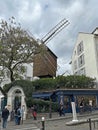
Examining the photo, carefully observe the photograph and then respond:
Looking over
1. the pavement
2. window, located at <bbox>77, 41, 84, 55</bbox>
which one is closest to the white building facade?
window, located at <bbox>77, 41, 84, 55</bbox>

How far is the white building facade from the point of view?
145 feet

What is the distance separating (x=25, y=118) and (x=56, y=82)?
41.3ft

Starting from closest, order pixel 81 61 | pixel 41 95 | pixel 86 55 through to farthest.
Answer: pixel 41 95 → pixel 86 55 → pixel 81 61

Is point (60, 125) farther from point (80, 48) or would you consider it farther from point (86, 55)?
point (80, 48)

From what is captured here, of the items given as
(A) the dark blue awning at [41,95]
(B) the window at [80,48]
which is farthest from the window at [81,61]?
(A) the dark blue awning at [41,95]

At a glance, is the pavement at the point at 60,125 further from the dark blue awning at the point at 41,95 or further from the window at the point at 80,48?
the window at the point at 80,48

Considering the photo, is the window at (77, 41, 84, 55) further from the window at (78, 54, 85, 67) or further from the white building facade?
the window at (78, 54, 85, 67)

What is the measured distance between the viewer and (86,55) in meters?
47.0

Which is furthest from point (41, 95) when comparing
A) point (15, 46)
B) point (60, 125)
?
point (60, 125)

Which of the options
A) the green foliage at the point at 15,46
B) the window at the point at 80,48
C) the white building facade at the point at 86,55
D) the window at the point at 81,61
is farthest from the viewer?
the window at the point at 80,48

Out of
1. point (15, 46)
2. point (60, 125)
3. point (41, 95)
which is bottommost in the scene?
point (60, 125)

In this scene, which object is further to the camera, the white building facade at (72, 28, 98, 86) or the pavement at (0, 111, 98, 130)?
the white building facade at (72, 28, 98, 86)

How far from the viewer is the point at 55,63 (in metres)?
57.2

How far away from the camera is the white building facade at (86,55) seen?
44.1 m
